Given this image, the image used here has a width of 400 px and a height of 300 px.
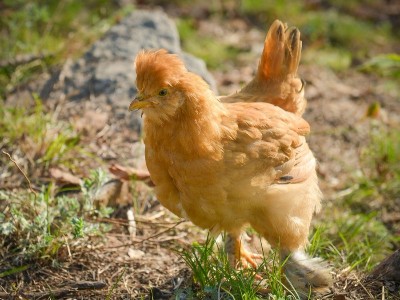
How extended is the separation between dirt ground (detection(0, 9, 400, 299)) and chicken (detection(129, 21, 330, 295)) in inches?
17.2

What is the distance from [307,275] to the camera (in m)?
3.72

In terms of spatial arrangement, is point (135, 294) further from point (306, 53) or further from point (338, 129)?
point (306, 53)

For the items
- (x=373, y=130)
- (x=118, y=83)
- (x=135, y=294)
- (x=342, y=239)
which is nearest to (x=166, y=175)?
(x=135, y=294)

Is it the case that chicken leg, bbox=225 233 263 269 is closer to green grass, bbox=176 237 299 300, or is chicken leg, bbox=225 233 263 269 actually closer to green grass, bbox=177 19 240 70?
green grass, bbox=176 237 299 300

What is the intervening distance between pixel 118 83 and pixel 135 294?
2464 mm

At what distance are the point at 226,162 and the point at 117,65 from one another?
2729mm

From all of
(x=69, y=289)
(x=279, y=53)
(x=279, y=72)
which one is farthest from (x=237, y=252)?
(x=279, y=53)

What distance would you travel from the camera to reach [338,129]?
20.8 feet

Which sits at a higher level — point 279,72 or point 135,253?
point 279,72

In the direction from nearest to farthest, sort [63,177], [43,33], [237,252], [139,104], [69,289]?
[139,104]
[69,289]
[237,252]
[63,177]
[43,33]

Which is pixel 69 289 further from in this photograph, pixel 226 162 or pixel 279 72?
pixel 279 72

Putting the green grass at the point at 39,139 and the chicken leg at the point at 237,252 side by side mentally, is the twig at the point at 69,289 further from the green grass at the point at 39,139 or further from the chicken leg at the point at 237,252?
the green grass at the point at 39,139

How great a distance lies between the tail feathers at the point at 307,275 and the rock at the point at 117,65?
2.15 meters

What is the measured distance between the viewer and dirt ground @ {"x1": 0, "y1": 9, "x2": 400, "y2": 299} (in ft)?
12.3
